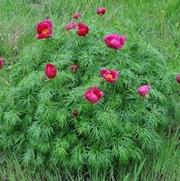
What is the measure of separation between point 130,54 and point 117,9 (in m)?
1.87

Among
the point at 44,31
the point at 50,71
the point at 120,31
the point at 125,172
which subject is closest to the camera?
the point at 50,71

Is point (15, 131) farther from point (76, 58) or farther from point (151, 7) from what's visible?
point (151, 7)

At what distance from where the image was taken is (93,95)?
2938 millimetres

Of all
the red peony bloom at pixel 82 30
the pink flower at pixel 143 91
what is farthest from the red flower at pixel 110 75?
the red peony bloom at pixel 82 30

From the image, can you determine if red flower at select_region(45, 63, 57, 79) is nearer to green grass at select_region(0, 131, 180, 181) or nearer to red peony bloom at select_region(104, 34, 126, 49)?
red peony bloom at select_region(104, 34, 126, 49)

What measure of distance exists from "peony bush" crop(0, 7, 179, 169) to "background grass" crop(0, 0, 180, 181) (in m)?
0.08

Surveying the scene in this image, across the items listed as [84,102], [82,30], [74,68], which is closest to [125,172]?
[84,102]

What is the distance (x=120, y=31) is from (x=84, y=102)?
0.73 m

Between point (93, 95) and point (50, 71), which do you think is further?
point (50, 71)

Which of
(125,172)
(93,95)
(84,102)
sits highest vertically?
(93,95)

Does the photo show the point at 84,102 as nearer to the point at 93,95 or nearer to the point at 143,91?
the point at 93,95

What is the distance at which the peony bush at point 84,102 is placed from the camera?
3062 mm

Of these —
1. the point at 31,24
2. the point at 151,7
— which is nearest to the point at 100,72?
the point at 31,24

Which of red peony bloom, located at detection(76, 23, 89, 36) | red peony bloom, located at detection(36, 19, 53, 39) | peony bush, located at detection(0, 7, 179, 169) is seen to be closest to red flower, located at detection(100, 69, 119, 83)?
peony bush, located at detection(0, 7, 179, 169)
